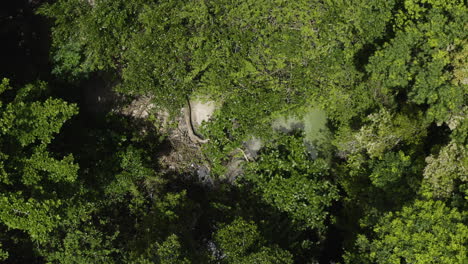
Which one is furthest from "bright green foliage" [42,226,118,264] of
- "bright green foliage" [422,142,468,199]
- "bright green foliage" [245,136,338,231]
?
"bright green foliage" [422,142,468,199]

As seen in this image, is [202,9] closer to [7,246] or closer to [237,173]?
[237,173]

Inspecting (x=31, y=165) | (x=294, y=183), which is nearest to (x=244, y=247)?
(x=294, y=183)

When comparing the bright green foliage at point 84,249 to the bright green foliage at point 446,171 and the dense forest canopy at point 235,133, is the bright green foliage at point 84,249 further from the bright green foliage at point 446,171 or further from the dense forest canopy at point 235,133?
the bright green foliage at point 446,171

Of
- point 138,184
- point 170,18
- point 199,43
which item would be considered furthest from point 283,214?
point 170,18

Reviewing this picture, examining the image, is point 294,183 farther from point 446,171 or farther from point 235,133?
point 446,171

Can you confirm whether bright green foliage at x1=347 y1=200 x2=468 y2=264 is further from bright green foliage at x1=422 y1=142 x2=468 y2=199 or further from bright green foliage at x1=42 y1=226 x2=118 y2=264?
bright green foliage at x1=42 y1=226 x2=118 y2=264

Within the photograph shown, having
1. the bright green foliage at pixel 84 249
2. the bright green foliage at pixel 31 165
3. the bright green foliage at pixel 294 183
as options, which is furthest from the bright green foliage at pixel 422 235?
the bright green foliage at pixel 31 165
